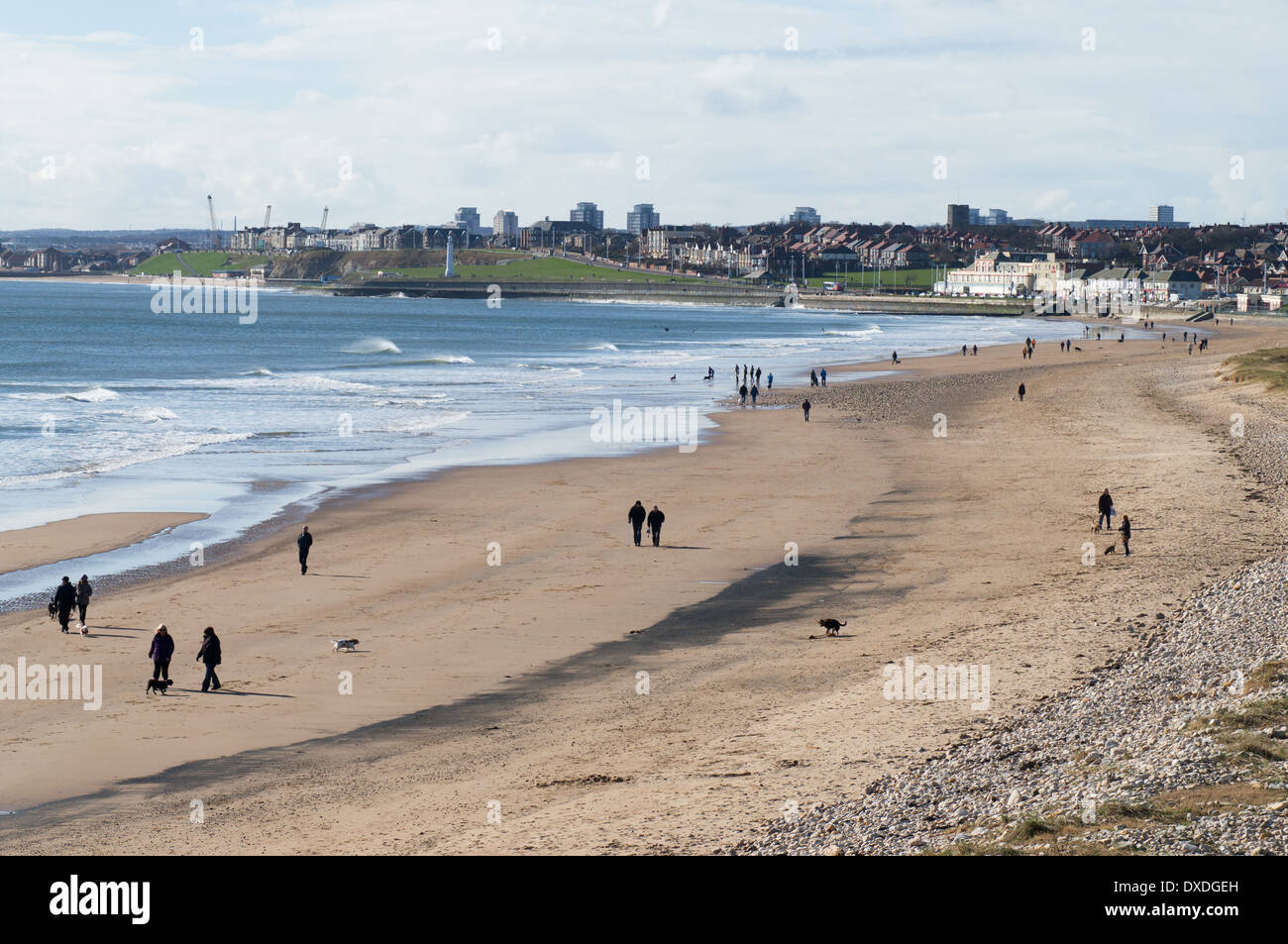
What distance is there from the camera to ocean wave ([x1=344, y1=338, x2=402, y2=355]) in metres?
107

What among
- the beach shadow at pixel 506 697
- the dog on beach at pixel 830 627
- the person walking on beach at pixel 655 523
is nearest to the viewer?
the beach shadow at pixel 506 697

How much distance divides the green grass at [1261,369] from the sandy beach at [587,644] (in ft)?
68.3

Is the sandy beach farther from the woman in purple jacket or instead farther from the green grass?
the green grass

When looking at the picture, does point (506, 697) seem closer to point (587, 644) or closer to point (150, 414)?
point (587, 644)

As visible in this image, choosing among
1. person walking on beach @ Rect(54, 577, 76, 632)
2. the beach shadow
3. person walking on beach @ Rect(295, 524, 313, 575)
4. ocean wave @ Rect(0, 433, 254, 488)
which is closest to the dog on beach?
the beach shadow

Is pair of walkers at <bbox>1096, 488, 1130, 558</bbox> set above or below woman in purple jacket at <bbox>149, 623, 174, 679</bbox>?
above

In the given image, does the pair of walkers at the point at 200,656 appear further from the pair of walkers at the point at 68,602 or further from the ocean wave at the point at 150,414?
the ocean wave at the point at 150,414

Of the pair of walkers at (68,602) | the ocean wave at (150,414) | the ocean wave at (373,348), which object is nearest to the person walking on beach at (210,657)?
the pair of walkers at (68,602)

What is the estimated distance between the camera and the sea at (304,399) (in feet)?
117

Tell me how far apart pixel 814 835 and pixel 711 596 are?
487 inches

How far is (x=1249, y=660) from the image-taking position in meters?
16.2

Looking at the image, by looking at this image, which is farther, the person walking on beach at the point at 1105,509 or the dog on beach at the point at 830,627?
the person walking on beach at the point at 1105,509

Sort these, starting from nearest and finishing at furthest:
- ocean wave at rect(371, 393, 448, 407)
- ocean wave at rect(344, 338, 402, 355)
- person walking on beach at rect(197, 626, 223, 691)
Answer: person walking on beach at rect(197, 626, 223, 691), ocean wave at rect(371, 393, 448, 407), ocean wave at rect(344, 338, 402, 355)

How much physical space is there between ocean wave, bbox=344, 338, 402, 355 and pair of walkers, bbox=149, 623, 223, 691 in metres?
89.5
